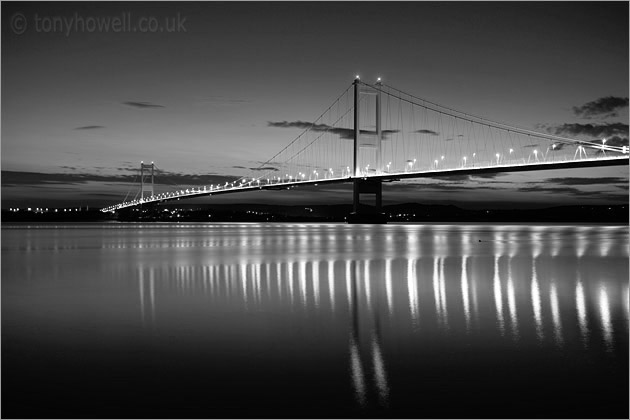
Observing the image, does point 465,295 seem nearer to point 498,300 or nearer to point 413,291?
point 498,300

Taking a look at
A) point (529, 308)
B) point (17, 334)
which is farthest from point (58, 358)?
point (529, 308)

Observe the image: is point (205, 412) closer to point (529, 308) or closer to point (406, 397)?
point (406, 397)

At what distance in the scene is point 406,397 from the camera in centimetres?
352

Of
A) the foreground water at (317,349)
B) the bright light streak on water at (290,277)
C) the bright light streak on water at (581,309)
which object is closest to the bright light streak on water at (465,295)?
the foreground water at (317,349)

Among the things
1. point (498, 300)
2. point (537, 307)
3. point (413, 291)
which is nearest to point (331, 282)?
point (413, 291)

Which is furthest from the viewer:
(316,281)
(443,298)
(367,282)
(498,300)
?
(316,281)

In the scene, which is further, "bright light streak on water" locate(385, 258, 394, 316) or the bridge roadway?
the bridge roadway

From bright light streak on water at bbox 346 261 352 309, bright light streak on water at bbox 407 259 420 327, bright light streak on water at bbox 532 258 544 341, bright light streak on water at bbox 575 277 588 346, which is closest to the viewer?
bright light streak on water at bbox 575 277 588 346

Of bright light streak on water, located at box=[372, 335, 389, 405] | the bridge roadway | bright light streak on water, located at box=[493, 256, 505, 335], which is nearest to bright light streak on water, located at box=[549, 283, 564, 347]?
bright light streak on water, located at box=[493, 256, 505, 335]

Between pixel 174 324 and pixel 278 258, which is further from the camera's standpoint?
pixel 278 258

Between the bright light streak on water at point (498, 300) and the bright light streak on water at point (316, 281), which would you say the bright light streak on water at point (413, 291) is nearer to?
the bright light streak on water at point (498, 300)

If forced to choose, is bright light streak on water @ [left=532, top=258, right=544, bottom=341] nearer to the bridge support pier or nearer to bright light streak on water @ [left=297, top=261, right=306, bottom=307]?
bright light streak on water @ [left=297, top=261, right=306, bottom=307]

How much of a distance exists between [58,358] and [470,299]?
5098 millimetres

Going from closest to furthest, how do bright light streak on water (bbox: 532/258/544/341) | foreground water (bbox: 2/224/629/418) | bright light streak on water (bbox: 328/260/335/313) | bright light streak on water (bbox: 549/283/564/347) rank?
foreground water (bbox: 2/224/629/418) < bright light streak on water (bbox: 549/283/564/347) < bright light streak on water (bbox: 532/258/544/341) < bright light streak on water (bbox: 328/260/335/313)
